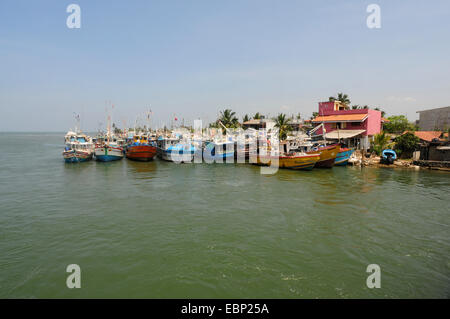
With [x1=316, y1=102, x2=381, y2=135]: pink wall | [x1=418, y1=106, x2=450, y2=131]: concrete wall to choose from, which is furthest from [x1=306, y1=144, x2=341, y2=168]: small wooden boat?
[x1=418, y1=106, x2=450, y2=131]: concrete wall

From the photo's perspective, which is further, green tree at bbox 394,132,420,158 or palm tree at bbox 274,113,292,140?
palm tree at bbox 274,113,292,140

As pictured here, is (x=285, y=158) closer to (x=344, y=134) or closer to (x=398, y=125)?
(x=344, y=134)

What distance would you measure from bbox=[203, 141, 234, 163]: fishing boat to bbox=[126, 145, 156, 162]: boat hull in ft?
28.4

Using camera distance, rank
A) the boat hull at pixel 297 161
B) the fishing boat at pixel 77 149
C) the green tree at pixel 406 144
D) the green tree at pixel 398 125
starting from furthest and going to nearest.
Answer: the green tree at pixel 398 125
the fishing boat at pixel 77 149
the green tree at pixel 406 144
the boat hull at pixel 297 161

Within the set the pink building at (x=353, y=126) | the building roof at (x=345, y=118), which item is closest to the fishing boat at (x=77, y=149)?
the pink building at (x=353, y=126)

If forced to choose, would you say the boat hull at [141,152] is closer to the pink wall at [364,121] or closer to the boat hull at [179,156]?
the boat hull at [179,156]

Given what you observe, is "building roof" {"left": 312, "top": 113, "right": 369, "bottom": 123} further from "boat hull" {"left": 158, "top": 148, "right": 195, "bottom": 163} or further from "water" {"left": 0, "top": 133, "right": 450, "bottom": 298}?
"boat hull" {"left": 158, "top": 148, "right": 195, "bottom": 163}

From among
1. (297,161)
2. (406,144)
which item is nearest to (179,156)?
(297,161)

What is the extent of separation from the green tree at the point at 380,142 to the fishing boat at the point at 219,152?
70.0ft

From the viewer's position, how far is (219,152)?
39.3 meters

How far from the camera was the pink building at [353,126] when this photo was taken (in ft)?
129

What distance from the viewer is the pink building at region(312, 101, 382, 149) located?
3933 centimetres

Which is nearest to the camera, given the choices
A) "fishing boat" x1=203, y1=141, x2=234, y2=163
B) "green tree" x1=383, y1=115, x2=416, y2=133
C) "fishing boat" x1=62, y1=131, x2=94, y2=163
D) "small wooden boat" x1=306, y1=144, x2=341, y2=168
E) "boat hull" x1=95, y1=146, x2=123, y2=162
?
"small wooden boat" x1=306, y1=144, x2=341, y2=168
